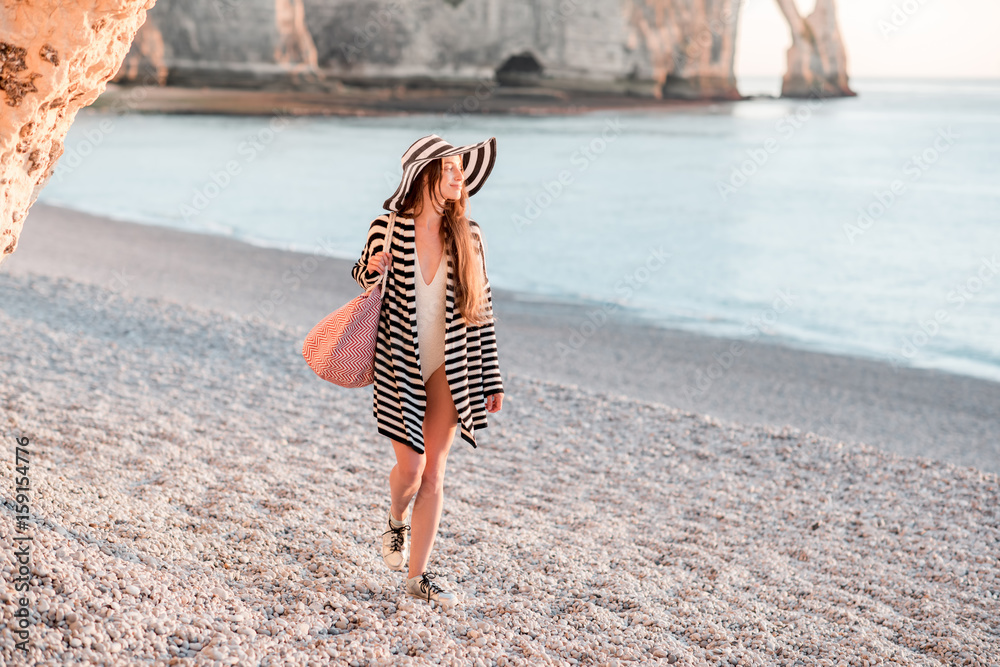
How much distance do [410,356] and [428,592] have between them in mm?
890

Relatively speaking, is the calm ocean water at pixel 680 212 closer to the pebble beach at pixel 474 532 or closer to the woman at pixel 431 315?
the pebble beach at pixel 474 532

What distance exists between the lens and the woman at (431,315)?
8.79ft

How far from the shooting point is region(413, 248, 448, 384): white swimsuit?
106 inches

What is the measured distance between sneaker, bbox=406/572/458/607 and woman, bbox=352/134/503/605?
28 centimetres

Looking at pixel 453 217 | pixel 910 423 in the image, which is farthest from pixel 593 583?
pixel 910 423

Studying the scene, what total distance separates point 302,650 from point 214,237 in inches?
519

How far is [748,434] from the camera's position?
558cm

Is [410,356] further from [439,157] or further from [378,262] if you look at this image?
[439,157]

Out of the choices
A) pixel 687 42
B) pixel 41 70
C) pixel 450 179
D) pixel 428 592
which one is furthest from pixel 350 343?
pixel 687 42

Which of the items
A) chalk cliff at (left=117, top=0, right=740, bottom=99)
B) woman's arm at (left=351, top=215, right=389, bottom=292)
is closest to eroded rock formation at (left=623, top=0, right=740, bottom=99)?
chalk cliff at (left=117, top=0, right=740, bottom=99)

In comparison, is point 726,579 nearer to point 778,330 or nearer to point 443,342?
point 443,342

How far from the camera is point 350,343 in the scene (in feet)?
8.89

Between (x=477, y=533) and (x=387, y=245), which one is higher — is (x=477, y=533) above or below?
below

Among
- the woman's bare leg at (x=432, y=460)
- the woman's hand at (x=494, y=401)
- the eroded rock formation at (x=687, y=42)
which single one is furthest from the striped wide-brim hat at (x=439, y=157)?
the eroded rock formation at (x=687, y=42)
